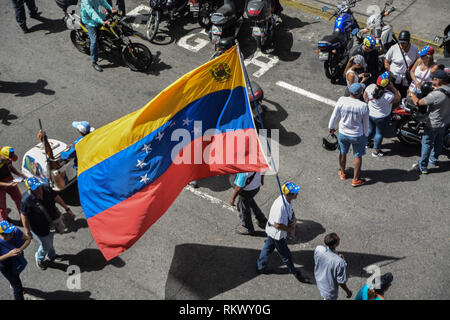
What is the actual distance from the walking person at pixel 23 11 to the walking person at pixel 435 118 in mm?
10476

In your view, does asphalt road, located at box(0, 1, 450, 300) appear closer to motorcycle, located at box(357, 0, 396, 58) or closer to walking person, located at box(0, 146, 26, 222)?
walking person, located at box(0, 146, 26, 222)

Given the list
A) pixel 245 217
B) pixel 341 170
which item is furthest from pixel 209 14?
pixel 245 217

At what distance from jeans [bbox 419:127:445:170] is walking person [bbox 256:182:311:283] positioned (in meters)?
3.30

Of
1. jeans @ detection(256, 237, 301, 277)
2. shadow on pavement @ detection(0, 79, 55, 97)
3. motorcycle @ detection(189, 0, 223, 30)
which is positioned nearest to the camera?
jeans @ detection(256, 237, 301, 277)

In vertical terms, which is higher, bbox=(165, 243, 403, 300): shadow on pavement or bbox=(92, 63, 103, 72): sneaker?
bbox=(92, 63, 103, 72): sneaker

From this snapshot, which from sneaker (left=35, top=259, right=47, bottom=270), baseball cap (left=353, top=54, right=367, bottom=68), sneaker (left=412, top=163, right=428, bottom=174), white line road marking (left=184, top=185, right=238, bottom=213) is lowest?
sneaker (left=35, top=259, right=47, bottom=270)

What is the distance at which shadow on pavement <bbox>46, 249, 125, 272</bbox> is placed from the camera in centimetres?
781

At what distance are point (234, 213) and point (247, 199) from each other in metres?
0.93

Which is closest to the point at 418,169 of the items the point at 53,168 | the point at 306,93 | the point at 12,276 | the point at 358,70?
the point at 358,70

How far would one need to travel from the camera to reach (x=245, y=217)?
7.95 m

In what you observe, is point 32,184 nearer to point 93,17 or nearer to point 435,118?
point 93,17

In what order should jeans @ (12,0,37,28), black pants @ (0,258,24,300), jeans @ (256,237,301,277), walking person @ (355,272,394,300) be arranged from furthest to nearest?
jeans @ (12,0,37,28)
jeans @ (256,237,301,277)
black pants @ (0,258,24,300)
walking person @ (355,272,394,300)

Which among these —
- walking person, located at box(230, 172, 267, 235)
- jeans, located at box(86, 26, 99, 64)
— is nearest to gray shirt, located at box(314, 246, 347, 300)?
walking person, located at box(230, 172, 267, 235)

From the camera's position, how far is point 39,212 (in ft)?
23.4
